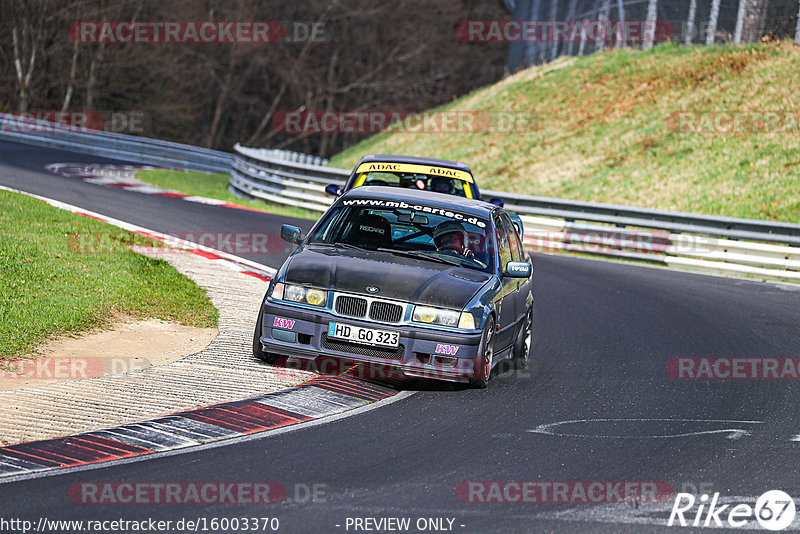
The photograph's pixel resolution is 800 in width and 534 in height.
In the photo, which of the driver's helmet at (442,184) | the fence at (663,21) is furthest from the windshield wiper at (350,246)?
the fence at (663,21)

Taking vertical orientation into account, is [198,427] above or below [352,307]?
below

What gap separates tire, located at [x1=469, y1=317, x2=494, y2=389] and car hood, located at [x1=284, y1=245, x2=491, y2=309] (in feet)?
1.02

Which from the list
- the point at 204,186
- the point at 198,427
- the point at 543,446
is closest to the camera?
the point at 198,427

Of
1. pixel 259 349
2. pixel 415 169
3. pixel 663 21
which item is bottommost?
pixel 259 349

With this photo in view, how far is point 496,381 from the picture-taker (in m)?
9.36

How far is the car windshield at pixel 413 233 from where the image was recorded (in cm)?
942

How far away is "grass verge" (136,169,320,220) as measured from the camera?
24095 millimetres

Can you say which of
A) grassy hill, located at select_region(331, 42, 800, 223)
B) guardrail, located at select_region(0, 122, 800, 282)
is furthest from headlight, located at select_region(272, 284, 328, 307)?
grassy hill, located at select_region(331, 42, 800, 223)

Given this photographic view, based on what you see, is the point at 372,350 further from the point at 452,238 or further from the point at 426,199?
the point at 426,199

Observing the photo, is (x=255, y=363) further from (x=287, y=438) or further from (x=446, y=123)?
(x=446, y=123)

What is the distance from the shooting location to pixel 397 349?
8273mm

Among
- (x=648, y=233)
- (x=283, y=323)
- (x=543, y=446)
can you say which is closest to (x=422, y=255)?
(x=283, y=323)

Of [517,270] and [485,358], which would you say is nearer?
[485,358]

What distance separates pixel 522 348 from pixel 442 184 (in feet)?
17.3
